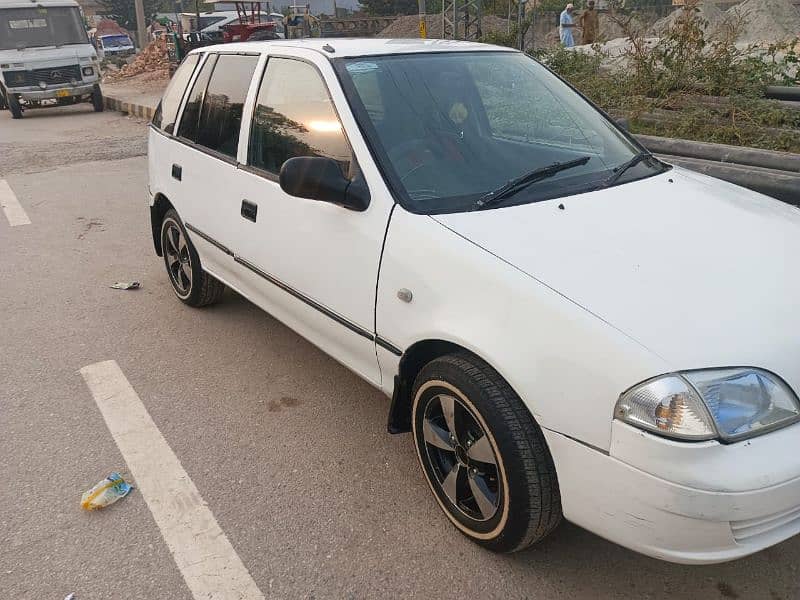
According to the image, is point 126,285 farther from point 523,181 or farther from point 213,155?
point 523,181

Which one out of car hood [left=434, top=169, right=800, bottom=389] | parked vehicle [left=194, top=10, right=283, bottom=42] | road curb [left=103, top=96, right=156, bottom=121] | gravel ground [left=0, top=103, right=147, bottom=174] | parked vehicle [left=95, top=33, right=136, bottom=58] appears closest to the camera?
car hood [left=434, top=169, right=800, bottom=389]

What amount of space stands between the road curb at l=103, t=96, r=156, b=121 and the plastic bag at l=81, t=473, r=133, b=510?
1363cm

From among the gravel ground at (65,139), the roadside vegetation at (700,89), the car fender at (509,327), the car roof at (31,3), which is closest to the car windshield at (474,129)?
the car fender at (509,327)

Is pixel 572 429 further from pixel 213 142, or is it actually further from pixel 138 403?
pixel 213 142

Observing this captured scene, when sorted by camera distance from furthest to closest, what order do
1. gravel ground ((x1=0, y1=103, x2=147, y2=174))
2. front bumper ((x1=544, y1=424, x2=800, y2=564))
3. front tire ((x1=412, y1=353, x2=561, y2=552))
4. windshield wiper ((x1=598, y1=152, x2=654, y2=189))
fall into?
gravel ground ((x1=0, y1=103, x2=147, y2=174)), windshield wiper ((x1=598, y1=152, x2=654, y2=189)), front tire ((x1=412, y1=353, x2=561, y2=552)), front bumper ((x1=544, y1=424, x2=800, y2=564))

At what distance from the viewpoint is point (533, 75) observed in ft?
11.6

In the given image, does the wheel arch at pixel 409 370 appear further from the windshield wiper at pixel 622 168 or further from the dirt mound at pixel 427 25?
the dirt mound at pixel 427 25

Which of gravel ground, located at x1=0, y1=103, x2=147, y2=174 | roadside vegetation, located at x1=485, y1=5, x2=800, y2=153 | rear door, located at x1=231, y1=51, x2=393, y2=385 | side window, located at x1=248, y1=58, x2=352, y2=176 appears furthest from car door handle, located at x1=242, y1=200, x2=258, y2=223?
gravel ground, located at x1=0, y1=103, x2=147, y2=174

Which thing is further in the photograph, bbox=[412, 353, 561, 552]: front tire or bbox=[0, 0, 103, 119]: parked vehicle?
bbox=[0, 0, 103, 119]: parked vehicle

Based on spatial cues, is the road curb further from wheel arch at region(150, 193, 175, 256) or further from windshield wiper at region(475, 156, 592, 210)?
windshield wiper at region(475, 156, 592, 210)

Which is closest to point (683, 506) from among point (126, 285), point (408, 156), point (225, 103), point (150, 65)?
point (408, 156)

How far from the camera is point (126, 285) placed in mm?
5301

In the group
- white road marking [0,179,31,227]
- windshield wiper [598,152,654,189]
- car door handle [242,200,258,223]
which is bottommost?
white road marking [0,179,31,227]

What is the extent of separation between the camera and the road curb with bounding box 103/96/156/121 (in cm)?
1575
